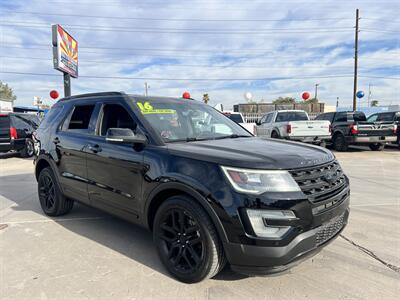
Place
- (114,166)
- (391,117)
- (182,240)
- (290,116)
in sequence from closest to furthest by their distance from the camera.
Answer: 1. (182,240)
2. (114,166)
3. (290,116)
4. (391,117)

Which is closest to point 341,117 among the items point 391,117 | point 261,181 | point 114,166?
point 391,117

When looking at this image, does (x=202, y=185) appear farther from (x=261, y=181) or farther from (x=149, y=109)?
(x=149, y=109)

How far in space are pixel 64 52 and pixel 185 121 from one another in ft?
53.7

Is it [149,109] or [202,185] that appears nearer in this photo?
[202,185]

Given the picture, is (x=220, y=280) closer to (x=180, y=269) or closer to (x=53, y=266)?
(x=180, y=269)

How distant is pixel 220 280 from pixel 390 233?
2.62 m

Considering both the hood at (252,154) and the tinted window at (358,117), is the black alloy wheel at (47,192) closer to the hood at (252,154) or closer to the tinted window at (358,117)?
the hood at (252,154)

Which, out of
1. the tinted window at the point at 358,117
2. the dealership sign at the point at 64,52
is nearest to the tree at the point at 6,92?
the dealership sign at the point at 64,52

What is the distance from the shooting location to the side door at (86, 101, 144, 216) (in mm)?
3305

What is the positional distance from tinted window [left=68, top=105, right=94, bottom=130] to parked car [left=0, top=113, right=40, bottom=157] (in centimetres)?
888

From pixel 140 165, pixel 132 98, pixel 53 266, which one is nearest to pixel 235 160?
pixel 140 165

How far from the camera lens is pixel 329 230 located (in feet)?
9.09

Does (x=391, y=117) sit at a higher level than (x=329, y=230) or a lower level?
higher

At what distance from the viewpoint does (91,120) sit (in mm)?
4082
